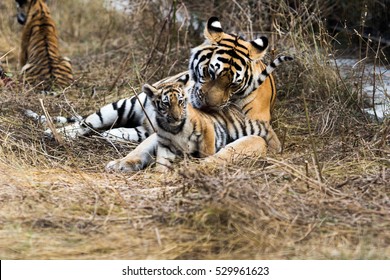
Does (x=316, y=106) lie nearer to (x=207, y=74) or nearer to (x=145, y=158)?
(x=207, y=74)

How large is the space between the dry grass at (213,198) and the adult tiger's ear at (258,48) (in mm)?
741

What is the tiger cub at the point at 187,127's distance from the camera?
5.80 metres

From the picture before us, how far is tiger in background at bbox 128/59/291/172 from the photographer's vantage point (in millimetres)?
5809

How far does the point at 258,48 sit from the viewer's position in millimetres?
6707

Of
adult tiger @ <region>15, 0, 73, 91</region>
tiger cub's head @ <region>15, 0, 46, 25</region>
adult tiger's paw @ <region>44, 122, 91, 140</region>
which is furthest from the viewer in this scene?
tiger cub's head @ <region>15, 0, 46, 25</region>

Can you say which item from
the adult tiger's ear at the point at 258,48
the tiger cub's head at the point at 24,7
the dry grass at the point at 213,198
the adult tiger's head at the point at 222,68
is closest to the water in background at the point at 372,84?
the dry grass at the point at 213,198

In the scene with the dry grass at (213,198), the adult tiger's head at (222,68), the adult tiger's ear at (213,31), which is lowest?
the dry grass at (213,198)

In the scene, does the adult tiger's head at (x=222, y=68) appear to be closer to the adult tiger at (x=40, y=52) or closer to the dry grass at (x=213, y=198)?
the dry grass at (x=213, y=198)

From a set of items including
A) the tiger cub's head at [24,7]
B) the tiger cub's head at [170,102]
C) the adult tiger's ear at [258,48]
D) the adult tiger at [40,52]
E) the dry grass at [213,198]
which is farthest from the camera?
the tiger cub's head at [24,7]

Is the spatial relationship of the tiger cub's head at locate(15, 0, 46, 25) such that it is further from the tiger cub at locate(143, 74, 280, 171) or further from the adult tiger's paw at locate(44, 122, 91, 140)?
the tiger cub at locate(143, 74, 280, 171)

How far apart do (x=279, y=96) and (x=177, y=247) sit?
3569mm

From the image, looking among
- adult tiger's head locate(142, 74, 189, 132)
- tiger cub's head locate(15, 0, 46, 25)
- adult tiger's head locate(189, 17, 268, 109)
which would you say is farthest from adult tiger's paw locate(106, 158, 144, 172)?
tiger cub's head locate(15, 0, 46, 25)

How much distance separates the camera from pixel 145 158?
629cm

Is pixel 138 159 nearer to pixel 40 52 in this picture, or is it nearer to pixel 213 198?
pixel 213 198
